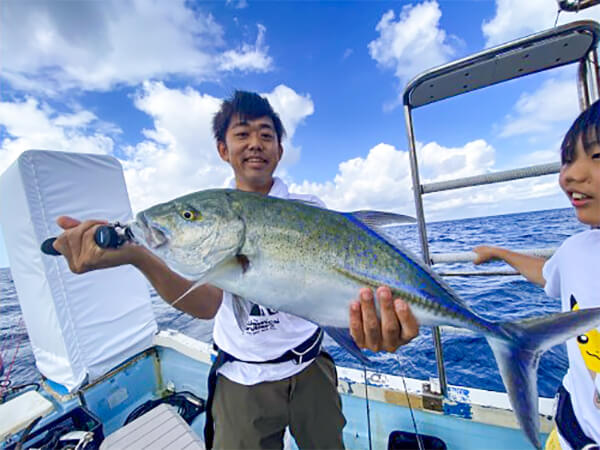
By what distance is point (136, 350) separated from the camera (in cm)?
405

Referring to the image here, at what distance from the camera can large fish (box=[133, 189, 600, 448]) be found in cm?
131

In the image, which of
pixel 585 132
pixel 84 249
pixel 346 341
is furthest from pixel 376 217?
pixel 84 249

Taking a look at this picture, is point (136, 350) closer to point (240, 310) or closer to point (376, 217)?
point (240, 310)

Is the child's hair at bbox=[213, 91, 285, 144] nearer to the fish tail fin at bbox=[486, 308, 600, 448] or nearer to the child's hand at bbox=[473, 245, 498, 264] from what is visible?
the child's hand at bbox=[473, 245, 498, 264]

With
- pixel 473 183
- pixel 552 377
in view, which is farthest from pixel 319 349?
pixel 552 377

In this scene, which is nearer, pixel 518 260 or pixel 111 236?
pixel 111 236

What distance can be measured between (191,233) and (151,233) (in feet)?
0.65

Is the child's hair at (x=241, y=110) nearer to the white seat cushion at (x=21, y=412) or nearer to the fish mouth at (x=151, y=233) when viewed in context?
the fish mouth at (x=151, y=233)

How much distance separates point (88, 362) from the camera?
11.3 feet

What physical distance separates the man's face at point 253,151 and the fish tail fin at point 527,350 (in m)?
1.74

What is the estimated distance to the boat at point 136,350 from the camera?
182 cm

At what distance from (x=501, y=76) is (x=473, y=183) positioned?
2.45 ft

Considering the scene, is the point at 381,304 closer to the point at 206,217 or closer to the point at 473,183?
the point at 206,217

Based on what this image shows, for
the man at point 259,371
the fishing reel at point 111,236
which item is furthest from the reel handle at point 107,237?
the man at point 259,371
